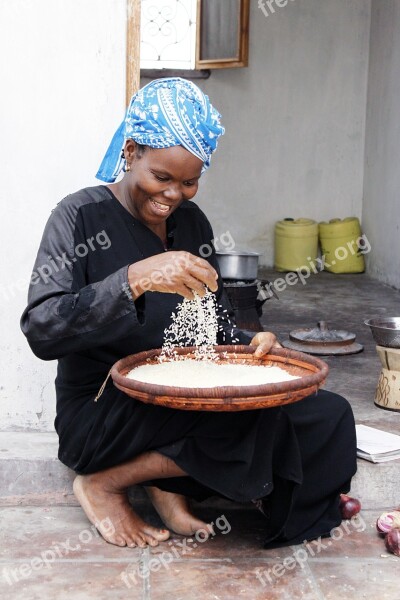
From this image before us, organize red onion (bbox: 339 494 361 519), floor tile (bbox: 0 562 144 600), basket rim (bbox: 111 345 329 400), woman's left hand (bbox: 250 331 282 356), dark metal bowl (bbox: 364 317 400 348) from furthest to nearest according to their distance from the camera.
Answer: dark metal bowl (bbox: 364 317 400 348)
red onion (bbox: 339 494 361 519)
woman's left hand (bbox: 250 331 282 356)
floor tile (bbox: 0 562 144 600)
basket rim (bbox: 111 345 329 400)

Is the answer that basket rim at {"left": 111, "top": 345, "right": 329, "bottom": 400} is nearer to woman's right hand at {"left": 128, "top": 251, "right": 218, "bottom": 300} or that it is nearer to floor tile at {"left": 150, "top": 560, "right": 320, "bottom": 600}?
woman's right hand at {"left": 128, "top": 251, "right": 218, "bottom": 300}

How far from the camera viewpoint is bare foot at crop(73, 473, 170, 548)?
263cm

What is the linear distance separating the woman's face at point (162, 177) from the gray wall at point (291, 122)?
5.89 m

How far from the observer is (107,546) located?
8.63 ft

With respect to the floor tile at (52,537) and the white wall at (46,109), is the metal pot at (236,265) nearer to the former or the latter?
the white wall at (46,109)

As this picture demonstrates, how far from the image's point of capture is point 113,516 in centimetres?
265

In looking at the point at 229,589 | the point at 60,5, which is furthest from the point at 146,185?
the point at 229,589

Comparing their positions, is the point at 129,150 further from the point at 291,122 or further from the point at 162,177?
the point at 291,122

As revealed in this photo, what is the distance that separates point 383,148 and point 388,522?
559 cm


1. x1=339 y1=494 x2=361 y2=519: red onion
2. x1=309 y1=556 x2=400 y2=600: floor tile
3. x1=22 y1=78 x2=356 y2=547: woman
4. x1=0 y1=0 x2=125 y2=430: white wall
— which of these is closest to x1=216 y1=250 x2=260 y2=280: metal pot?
x1=0 y1=0 x2=125 y2=430: white wall

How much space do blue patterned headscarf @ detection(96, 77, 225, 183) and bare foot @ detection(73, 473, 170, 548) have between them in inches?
40.0

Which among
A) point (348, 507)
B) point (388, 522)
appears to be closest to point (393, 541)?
point (388, 522)

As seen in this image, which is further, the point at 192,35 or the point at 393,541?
the point at 192,35

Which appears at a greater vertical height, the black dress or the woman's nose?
the woman's nose
